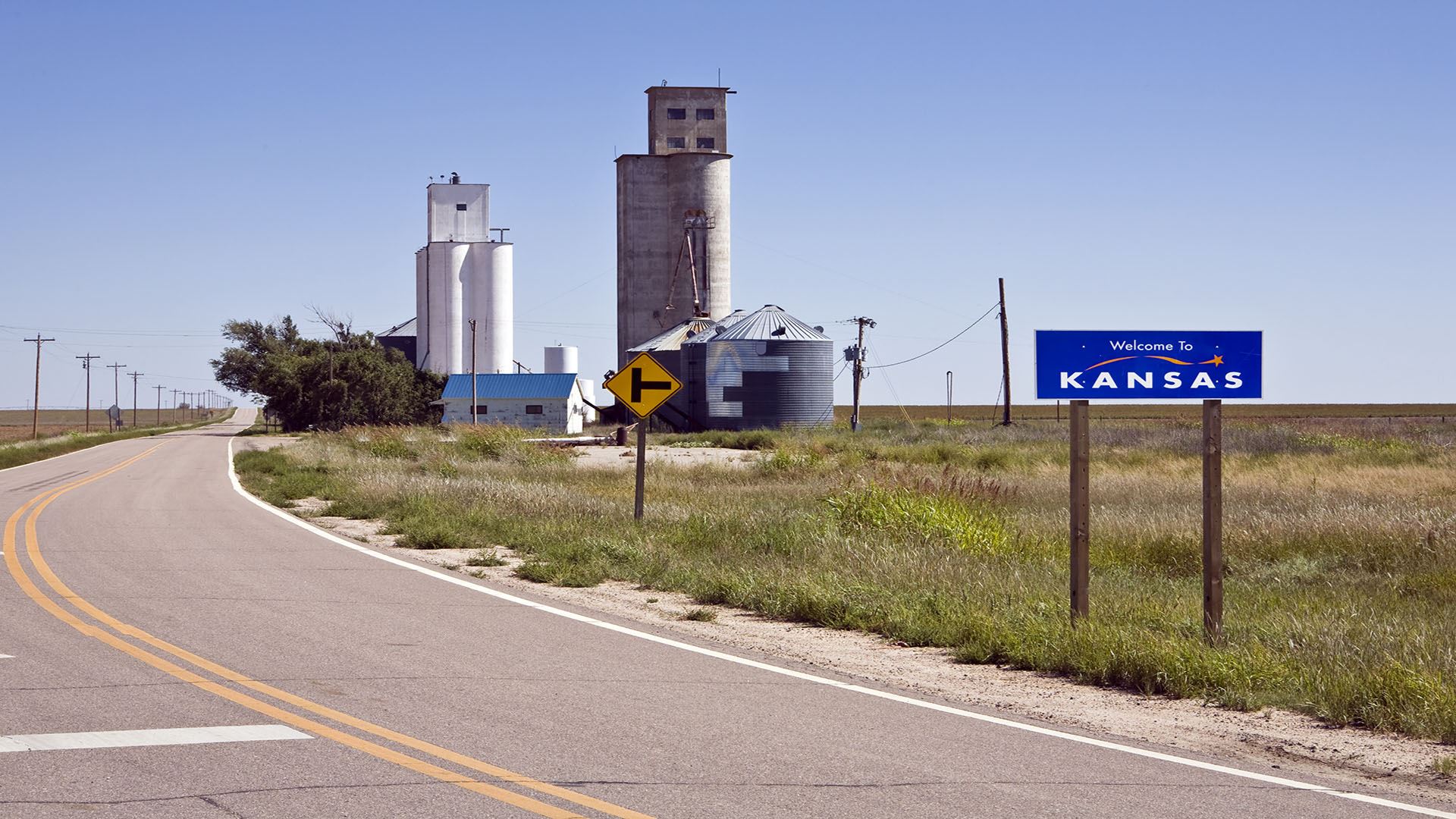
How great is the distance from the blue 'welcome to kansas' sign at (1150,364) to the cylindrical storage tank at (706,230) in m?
76.8

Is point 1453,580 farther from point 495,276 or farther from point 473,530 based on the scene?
point 495,276

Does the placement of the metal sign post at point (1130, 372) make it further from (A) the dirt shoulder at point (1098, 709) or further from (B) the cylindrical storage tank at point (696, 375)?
(B) the cylindrical storage tank at point (696, 375)

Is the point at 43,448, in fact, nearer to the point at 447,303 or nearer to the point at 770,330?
the point at 770,330

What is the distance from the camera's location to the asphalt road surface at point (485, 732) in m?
5.79

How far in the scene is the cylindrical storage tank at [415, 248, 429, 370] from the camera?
323 feet

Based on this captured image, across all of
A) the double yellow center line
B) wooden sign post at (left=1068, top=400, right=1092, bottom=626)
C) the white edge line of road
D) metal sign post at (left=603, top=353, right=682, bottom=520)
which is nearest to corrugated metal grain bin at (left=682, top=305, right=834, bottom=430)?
metal sign post at (left=603, top=353, right=682, bottom=520)

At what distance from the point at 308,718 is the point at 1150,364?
6.80 meters

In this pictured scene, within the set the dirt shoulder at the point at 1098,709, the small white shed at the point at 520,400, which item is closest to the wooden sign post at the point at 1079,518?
the dirt shoulder at the point at 1098,709

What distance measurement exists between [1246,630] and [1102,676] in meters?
1.76

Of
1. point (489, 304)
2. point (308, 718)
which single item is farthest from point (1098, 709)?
point (489, 304)

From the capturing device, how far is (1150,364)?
10.2 m

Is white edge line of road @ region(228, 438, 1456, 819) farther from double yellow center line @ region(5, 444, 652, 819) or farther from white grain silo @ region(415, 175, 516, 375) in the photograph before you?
white grain silo @ region(415, 175, 516, 375)

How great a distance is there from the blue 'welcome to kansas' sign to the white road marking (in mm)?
6219

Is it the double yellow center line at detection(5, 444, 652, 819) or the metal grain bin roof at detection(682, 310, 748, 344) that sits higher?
the metal grain bin roof at detection(682, 310, 748, 344)
